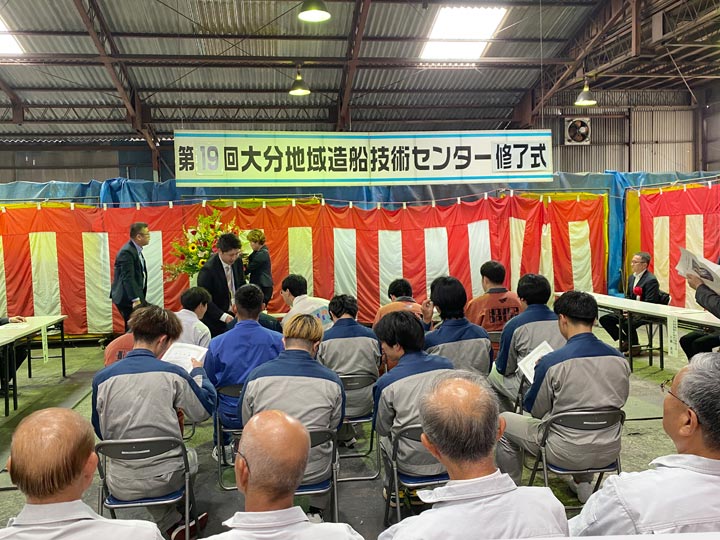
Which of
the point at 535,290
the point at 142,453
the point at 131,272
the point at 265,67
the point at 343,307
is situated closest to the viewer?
the point at 142,453

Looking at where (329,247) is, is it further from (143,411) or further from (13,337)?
(143,411)

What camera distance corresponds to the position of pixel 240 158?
26.2 ft

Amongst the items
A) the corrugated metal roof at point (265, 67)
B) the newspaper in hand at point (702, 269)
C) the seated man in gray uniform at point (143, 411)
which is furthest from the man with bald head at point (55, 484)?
the corrugated metal roof at point (265, 67)

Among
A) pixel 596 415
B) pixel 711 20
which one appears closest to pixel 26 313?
pixel 596 415

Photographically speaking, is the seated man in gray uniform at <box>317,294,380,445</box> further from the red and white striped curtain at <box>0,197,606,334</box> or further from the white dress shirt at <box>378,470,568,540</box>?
the red and white striped curtain at <box>0,197,606,334</box>

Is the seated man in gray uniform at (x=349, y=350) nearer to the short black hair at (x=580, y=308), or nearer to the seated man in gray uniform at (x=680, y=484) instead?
the short black hair at (x=580, y=308)

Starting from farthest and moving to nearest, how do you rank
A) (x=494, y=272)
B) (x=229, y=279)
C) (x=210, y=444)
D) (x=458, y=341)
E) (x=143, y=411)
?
(x=229, y=279) → (x=494, y=272) → (x=210, y=444) → (x=458, y=341) → (x=143, y=411)

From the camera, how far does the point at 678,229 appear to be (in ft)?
27.8

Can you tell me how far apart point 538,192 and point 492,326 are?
540 centimetres

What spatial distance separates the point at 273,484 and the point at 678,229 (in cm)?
885

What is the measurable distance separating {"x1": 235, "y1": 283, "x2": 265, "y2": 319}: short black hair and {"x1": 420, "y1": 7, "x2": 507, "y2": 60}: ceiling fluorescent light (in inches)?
304

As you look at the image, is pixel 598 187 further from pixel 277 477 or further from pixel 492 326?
pixel 277 477

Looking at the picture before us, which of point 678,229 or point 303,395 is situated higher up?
point 678,229

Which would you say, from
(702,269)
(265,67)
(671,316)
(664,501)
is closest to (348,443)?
(702,269)
